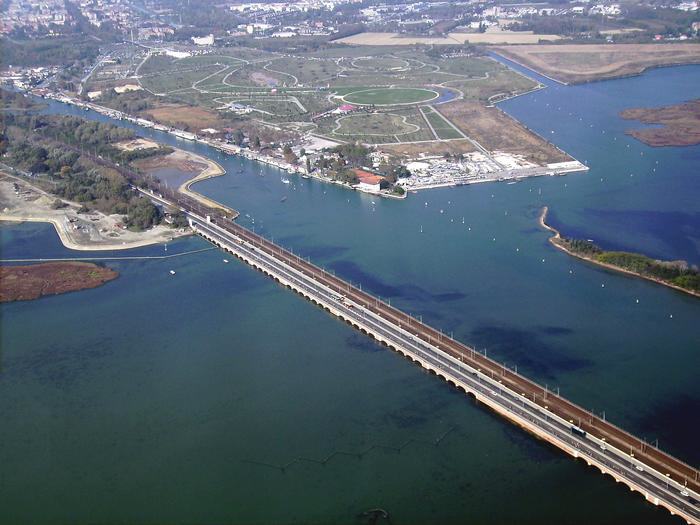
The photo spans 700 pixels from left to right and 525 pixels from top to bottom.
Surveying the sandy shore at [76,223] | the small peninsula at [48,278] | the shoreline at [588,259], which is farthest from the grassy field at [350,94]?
the small peninsula at [48,278]

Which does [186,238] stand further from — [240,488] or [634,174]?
[634,174]

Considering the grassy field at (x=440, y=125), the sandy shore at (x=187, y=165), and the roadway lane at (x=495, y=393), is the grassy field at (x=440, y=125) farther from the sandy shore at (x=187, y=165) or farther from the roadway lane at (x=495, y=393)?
the roadway lane at (x=495, y=393)

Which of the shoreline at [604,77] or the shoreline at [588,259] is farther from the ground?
the shoreline at [604,77]

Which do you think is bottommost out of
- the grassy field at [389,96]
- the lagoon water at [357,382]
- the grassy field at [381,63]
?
the lagoon water at [357,382]

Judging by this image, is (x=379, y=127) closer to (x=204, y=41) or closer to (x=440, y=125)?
(x=440, y=125)

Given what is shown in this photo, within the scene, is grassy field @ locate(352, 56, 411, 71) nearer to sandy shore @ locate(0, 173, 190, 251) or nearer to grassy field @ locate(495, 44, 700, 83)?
grassy field @ locate(495, 44, 700, 83)

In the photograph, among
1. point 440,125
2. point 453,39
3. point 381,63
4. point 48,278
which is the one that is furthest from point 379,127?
point 453,39

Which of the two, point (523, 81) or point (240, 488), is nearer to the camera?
point (240, 488)

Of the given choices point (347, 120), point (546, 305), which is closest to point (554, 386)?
point (546, 305)
